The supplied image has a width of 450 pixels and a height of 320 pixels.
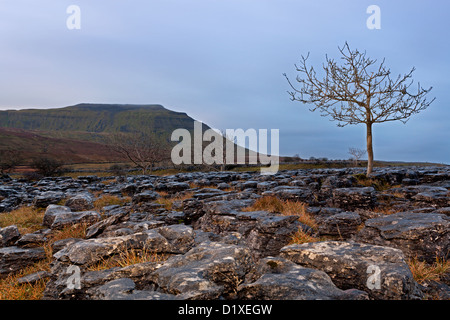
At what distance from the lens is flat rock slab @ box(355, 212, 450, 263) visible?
17.3ft

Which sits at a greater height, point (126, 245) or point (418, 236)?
point (418, 236)

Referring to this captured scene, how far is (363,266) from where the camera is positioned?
146 inches

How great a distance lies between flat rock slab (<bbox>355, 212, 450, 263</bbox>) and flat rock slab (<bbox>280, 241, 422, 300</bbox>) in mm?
1926

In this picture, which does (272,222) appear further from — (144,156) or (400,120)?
(144,156)

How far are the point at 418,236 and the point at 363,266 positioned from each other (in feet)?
9.12

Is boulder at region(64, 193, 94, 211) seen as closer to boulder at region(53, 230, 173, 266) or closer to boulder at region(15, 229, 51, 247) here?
boulder at region(15, 229, 51, 247)

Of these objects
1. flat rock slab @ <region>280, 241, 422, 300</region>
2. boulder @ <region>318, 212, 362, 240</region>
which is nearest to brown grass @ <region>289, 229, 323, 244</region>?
boulder @ <region>318, 212, 362, 240</region>

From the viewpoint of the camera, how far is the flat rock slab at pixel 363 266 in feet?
10.6

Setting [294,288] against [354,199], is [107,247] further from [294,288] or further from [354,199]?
[354,199]

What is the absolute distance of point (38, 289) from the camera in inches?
214

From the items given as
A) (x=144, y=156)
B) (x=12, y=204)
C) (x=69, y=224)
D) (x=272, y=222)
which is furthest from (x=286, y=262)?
(x=144, y=156)

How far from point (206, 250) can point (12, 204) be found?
2036 cm

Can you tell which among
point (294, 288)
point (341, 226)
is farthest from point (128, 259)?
point (341, 226)
